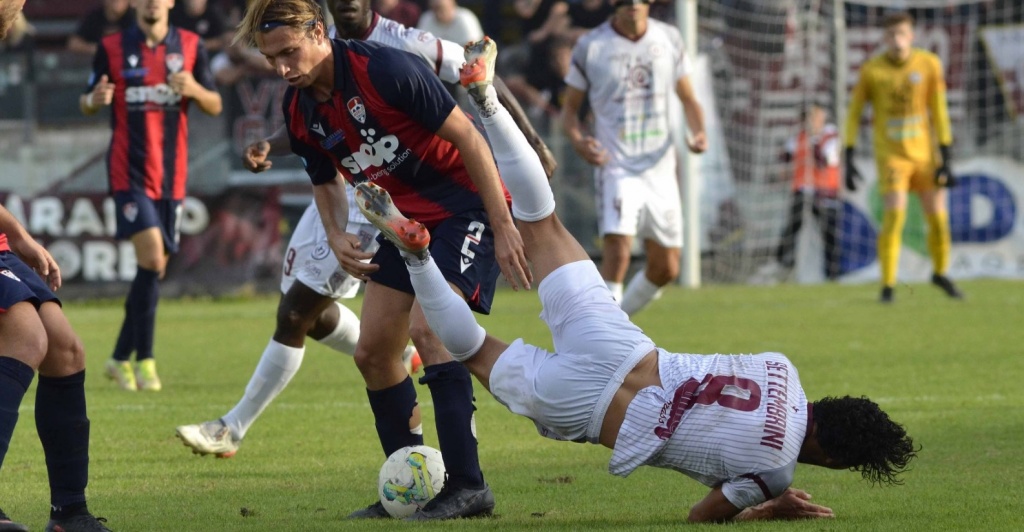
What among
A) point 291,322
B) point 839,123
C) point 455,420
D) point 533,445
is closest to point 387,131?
point 455,420

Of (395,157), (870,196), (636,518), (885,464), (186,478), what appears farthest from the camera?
(870,196)

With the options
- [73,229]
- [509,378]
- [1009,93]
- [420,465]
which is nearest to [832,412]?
[509,378]

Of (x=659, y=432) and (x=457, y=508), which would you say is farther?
(x=457, y=508)

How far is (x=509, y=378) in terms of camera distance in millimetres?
4645

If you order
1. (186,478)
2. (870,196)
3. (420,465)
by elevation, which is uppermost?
(420,465)

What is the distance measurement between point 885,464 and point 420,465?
1602mm

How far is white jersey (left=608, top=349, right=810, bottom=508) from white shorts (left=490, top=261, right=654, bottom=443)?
116 mm

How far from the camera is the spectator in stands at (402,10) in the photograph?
1599 cm

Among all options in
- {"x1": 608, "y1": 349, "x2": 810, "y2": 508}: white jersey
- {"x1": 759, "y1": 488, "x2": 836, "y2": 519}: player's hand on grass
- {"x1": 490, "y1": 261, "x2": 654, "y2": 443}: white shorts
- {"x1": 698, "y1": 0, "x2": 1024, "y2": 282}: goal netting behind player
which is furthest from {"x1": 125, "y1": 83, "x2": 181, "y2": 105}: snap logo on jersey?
{"x1": 698, "y1": 0, "x2": 1024, "y2": 282}: goal netting behind player

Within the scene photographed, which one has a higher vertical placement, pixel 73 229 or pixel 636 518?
pixel 636 518

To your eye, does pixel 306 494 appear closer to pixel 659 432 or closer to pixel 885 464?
pixel 659 432

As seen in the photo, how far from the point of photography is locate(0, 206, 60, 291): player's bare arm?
177 inches

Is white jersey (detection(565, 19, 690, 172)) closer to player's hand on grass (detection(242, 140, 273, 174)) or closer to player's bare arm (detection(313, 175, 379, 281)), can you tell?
player's hand on grass (detection(242, 140, 273, 174))

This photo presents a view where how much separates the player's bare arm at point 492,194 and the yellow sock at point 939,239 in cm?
1009
